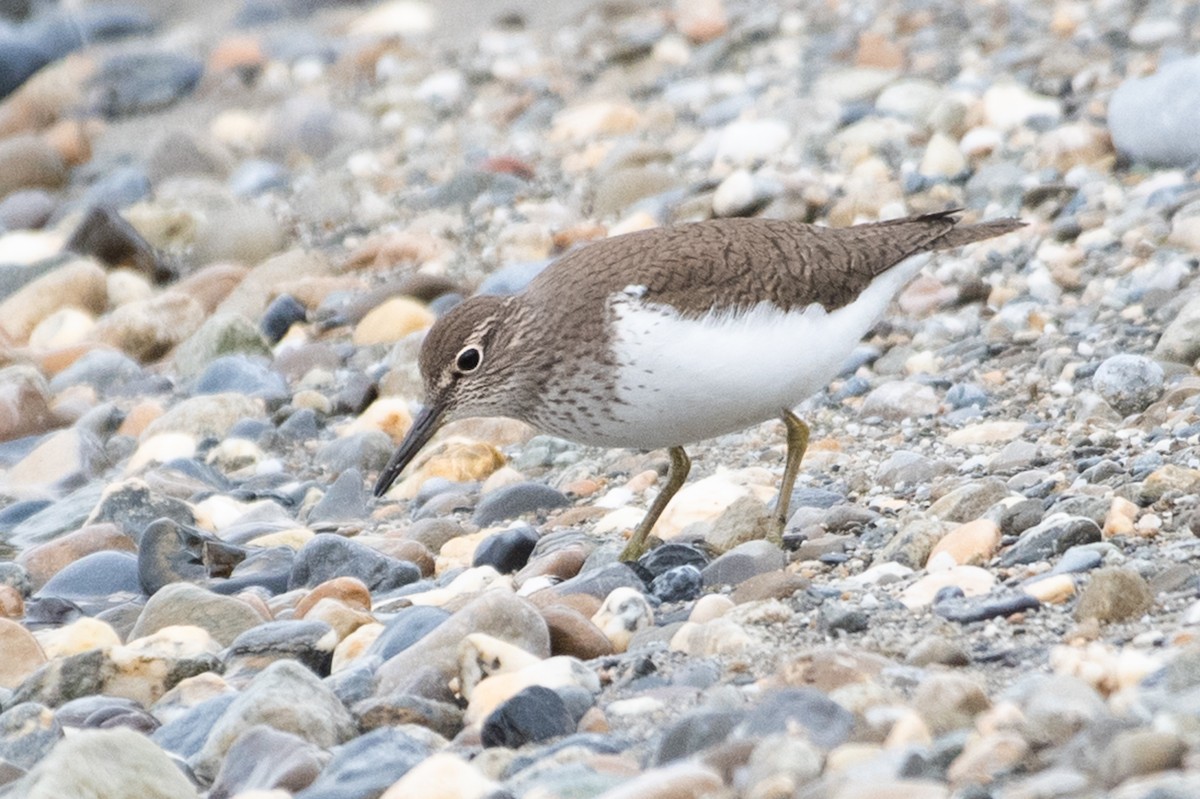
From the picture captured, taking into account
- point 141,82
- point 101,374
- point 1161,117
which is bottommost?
point 101,374

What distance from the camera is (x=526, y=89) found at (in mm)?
14883

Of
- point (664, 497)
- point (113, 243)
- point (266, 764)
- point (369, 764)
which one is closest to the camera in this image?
point (369, 764)

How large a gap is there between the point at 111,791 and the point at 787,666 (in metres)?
1.87

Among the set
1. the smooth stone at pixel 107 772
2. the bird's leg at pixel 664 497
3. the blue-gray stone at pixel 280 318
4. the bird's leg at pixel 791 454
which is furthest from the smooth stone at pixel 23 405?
the smooth stone at pixel 107 772

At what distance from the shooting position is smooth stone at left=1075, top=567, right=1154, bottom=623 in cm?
499

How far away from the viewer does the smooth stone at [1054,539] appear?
18.9 feet

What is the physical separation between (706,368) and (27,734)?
2.77m

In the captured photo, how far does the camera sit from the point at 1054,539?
A: 5.79 metres

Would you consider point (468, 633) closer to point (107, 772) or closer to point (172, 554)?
point (107, 772)

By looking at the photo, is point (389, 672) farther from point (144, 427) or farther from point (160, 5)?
point (160, 5)

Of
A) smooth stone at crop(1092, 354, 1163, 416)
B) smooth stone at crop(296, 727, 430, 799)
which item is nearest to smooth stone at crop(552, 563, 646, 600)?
smooth stone at crop(296, 727, 430, 799)

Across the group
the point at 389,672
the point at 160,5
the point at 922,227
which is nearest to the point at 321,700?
the point at 389,672

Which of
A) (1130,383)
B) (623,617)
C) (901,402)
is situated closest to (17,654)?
(623,617)

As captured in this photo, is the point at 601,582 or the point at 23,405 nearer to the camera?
the point at 601,582
